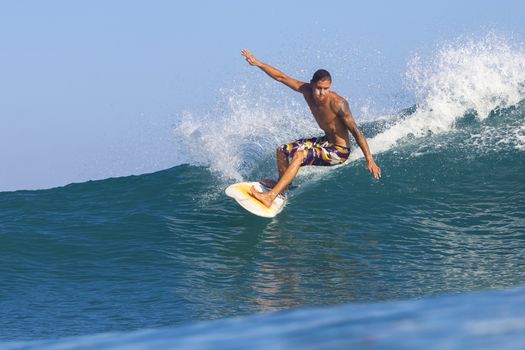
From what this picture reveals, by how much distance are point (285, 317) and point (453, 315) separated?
0.71 metres

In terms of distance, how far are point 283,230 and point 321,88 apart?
Result: 80.7 inches

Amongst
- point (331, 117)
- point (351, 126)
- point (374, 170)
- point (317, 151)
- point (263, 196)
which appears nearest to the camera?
point (374, 170)

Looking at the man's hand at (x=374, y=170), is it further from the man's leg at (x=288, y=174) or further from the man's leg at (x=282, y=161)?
the man's leg at (x=282, y=161)

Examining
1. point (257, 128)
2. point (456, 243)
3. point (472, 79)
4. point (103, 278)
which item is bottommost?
point (103, 278)

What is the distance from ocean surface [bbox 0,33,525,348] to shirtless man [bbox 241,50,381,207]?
0.88 m

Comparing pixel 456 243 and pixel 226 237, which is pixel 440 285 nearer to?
pixel 456 243

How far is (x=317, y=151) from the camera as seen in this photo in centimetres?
955

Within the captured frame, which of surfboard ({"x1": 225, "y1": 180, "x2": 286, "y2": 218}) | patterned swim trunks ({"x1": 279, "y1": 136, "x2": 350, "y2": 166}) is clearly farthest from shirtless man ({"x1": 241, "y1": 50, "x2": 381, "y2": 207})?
surfboard ({"x1": 225, "y1": 180, "x2": 286, "y2": 218})

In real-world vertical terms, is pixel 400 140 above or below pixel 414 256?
above

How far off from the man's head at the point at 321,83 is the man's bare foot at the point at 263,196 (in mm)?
1301

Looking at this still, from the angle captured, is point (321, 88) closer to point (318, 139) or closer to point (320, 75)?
point (320, 75)

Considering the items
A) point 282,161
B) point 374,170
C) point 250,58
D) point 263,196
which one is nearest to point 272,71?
point 250,58

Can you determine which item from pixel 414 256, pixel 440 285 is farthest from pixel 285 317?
pixel 414 256

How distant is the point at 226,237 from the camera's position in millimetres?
10156
